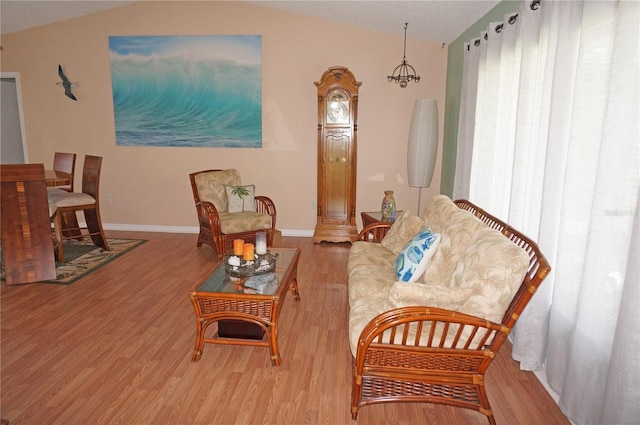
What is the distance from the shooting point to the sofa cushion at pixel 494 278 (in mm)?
1836

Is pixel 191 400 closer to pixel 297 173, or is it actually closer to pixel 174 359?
pixel 174 359

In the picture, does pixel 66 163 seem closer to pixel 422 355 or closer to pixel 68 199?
pixel 68 199

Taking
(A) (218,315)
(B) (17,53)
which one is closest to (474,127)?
(A) (218,315)

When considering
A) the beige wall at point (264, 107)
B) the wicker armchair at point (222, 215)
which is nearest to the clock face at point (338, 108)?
the beige wall at point (264, 107)

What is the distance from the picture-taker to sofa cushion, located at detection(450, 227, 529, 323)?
1.84 metres

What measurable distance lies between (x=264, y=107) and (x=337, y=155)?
1.16m

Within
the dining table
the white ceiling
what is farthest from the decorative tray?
the white ceiling

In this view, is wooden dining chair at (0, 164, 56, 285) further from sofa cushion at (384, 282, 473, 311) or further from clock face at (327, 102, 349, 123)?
sofa cushion at (384, 282, 473, 311)

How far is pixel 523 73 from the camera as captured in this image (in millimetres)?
2572

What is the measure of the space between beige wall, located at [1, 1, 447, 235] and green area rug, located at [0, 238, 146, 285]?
0.82m

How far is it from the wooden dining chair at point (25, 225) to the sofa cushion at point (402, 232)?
297 cm

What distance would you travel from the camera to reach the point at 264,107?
536 cm

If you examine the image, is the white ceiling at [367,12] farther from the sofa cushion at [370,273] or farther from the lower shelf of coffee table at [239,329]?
the lower shelf of coffee table at [239,329]

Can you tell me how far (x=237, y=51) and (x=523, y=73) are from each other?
369 centimetres
